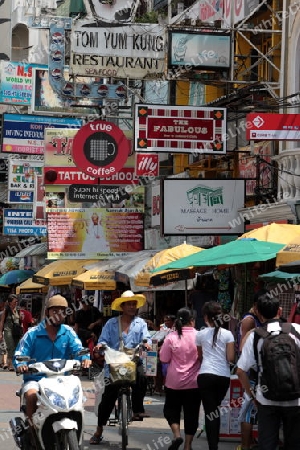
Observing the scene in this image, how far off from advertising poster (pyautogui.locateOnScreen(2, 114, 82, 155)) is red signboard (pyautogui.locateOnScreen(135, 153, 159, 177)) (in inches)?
299

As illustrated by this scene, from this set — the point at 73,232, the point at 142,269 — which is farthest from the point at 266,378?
the point at 73,232

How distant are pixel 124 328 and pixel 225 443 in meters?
1.94

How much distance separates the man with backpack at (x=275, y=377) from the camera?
8.51 meters

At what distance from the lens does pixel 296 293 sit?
15.6m

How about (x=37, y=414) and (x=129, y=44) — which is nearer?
(x=37, y=414)

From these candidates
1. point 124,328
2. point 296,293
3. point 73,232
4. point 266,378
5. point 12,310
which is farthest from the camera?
point 73,232

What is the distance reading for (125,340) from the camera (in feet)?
41.9

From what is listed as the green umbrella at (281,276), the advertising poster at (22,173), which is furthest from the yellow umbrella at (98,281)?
the advertising poster at (22,173)

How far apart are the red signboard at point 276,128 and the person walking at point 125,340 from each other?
7.36 metres

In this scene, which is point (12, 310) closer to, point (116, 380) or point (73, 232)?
point (73, 232)

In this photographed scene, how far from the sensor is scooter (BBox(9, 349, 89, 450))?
9.50m

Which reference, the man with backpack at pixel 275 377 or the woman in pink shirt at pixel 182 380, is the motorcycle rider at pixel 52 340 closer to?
the woman in pink shirt at pixel 182 380

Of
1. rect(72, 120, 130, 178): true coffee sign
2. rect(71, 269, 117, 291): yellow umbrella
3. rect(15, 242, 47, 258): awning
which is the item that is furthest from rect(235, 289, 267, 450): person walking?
rect(15, 242, 47, 258): awning

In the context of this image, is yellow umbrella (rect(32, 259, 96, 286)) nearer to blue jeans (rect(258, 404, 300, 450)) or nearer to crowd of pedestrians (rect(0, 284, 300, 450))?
crowd of pedestrians (rect(0, 284, 300, 450))
